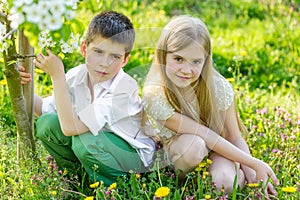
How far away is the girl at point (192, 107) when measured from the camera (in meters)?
2.35

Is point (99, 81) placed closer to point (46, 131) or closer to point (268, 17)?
point (46, 131)

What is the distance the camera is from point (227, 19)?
5219 mm

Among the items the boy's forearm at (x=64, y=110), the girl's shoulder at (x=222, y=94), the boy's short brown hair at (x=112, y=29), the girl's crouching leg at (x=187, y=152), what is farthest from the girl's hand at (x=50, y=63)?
the girl's shoulder at (x=222, y=94)

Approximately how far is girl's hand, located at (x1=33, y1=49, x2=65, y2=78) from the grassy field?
0.32m

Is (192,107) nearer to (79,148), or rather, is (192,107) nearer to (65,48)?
(79,148)

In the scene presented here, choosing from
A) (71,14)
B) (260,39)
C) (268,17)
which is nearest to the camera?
(71,14)

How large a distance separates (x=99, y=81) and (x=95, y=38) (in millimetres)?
180

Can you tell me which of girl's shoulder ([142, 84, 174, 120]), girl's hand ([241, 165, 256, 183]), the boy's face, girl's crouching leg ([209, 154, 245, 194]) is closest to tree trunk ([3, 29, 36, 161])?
the boy's face

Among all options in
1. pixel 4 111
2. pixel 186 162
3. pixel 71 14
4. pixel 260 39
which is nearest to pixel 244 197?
pixel 186 162

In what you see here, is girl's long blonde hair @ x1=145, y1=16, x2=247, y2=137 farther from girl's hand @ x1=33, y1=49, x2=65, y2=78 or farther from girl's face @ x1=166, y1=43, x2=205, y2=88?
girl's hand @ x1=33, y1=49, x2=65, y2=78

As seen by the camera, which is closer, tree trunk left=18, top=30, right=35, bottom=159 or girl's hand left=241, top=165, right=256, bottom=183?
tree trunk left=18, top=30, right=35, bottom=159

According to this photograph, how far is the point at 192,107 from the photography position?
2475 mm

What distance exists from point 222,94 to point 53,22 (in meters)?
1.17

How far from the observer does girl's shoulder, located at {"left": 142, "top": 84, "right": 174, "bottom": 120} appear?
93.8 inches
